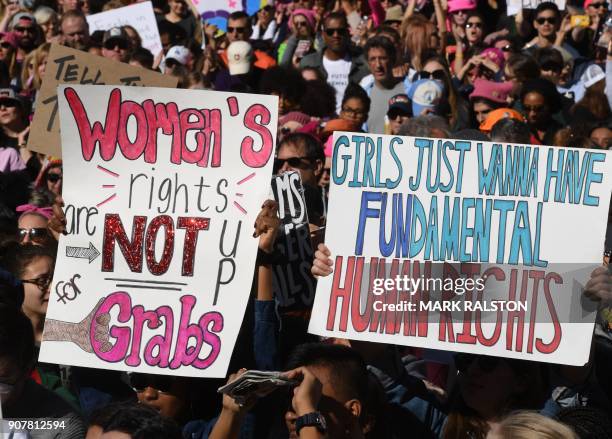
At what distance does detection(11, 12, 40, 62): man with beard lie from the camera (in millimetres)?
10789

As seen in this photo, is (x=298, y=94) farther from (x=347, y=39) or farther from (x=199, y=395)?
(x=199, y=395)

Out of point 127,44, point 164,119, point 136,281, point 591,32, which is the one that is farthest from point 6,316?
point 591,32

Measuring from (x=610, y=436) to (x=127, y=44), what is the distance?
262 inches

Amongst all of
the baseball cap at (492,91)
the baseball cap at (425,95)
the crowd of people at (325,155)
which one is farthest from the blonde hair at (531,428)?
the baseball cap at (492,91)

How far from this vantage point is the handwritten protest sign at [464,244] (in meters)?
4.82

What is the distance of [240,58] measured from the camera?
10.3 metres

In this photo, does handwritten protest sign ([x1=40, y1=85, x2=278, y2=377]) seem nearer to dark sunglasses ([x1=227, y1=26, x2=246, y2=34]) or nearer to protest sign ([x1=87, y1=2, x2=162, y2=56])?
dark sunglasses ([x1=227, y1=26, x2=246, y2=34])

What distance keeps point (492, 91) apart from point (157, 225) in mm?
4297

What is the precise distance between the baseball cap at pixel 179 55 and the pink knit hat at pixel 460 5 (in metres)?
2.30

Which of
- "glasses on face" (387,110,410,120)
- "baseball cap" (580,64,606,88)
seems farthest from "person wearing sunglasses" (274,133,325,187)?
"baseball cap" (580,64,606,88)

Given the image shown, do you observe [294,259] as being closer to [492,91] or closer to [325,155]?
[325,155]

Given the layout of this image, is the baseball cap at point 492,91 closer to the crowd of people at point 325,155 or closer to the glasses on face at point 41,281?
the crowd of people at point 325,155

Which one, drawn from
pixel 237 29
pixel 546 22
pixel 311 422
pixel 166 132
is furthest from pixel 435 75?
pixel 311 422

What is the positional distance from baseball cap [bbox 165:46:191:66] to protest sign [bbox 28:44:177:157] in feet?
12.3
